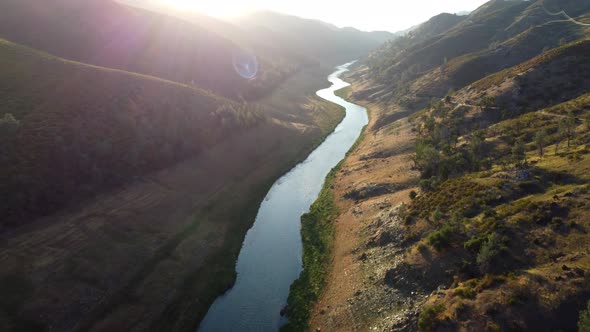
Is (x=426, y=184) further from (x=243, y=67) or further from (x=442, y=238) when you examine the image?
(x=243, y=67)

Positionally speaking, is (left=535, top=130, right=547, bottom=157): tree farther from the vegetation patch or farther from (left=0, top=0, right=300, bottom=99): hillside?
(left=0, top=0, right=300, bottom=99): hillside

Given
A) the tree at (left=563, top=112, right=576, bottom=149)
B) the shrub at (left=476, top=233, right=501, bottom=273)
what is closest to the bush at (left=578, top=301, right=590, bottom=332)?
the shrub at (left=476, top=233, right=501, bottom=273)

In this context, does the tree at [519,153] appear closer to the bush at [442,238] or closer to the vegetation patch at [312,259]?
the bush at [442,238]

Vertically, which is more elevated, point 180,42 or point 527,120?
point 180,42

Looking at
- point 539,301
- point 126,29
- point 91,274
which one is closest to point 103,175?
point 91,274

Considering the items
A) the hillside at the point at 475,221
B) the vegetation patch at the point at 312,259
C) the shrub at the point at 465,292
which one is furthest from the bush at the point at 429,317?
the vegetation patch at the point at 312,259

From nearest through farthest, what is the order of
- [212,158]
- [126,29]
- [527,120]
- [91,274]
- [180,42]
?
1. [91,274]
2. [527,120]
3. [212,158]
4. [126,29]
5. [180,42]

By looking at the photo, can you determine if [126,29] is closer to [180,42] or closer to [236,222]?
[180,42]
